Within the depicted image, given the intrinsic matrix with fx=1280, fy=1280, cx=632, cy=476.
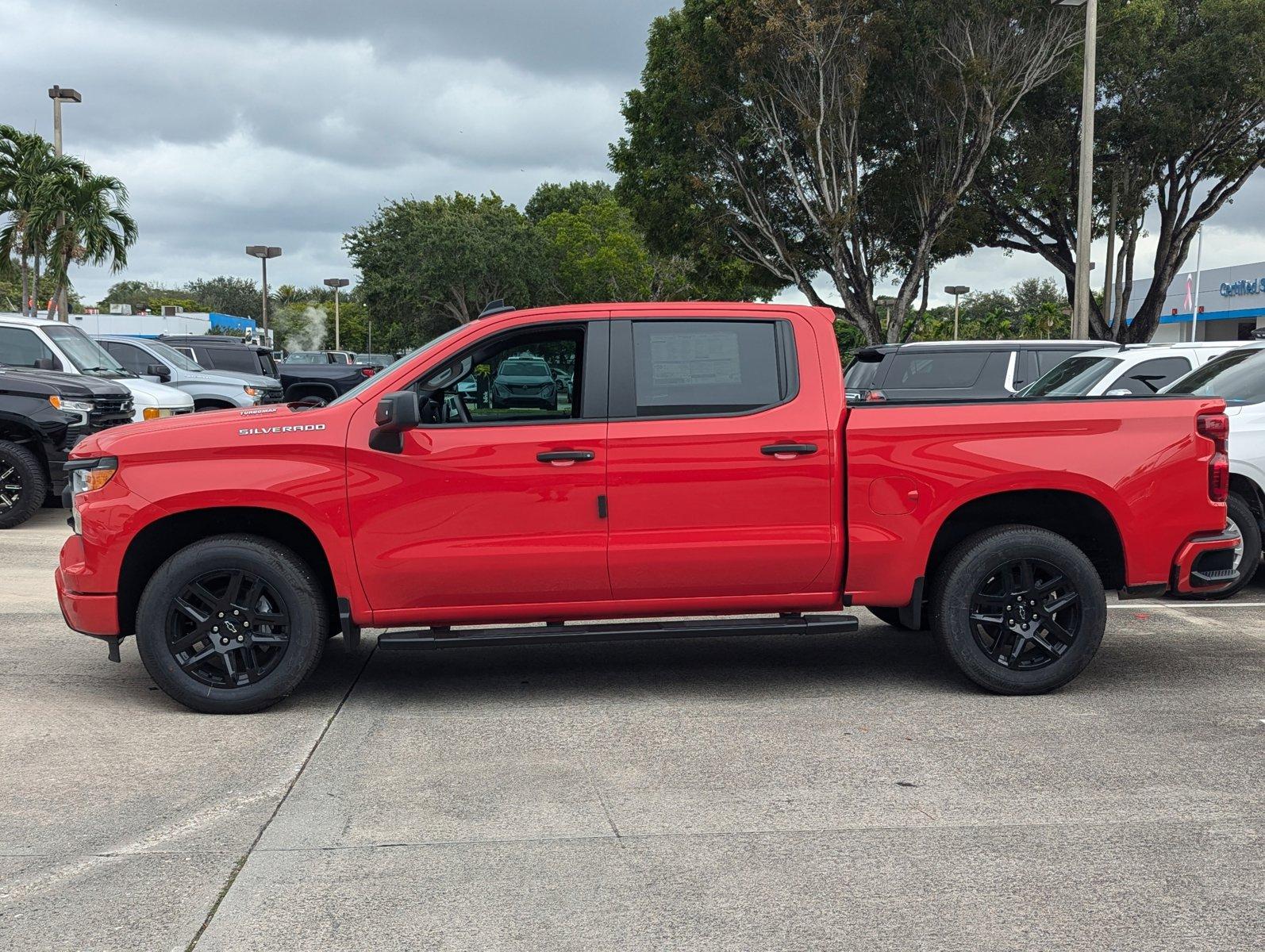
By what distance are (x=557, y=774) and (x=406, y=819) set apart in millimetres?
741

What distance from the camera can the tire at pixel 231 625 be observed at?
5.88 meters

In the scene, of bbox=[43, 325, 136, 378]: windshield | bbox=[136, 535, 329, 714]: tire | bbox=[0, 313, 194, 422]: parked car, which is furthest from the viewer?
bbox=[43, 325, 136, 378]: windshield

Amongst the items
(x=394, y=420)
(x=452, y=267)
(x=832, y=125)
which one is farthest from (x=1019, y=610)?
(x=452, y=267)

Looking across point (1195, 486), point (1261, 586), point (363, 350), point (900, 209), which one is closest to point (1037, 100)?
point (900, 209)

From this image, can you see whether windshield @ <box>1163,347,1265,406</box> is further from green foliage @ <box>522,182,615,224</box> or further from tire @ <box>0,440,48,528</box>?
green foliage @ <box>522,182,615,224</box>

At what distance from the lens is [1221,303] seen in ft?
178

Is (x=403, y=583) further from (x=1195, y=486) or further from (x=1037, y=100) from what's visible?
(x=1037, y=100)

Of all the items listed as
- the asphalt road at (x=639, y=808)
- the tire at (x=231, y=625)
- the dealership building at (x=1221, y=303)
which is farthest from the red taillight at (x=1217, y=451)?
the dealership building at (x=1221, y=303)

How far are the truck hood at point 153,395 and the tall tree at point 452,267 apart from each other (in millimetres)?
35736

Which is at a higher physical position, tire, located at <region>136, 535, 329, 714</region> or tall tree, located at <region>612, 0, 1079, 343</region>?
tall tree, located at <region>612, 0, 1079, 343</region>

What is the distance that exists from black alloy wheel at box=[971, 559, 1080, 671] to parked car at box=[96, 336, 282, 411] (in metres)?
15.4

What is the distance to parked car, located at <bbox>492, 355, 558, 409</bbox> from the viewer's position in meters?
6.14

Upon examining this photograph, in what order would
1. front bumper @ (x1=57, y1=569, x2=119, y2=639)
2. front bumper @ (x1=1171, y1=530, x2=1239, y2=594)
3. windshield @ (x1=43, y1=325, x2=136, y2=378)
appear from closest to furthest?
front bumper @ (x1=57, y1=569, x2=119, y2=639) < front bumper @ (x1=1171, y1=530, x2=1239, y2=594) < windshield @ (x1=43, y1=325, x2=136, y2=378)

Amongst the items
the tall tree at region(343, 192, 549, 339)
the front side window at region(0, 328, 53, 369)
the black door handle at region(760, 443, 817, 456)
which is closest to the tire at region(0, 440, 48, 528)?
the front side window at region(0, 328, 53, 369)
